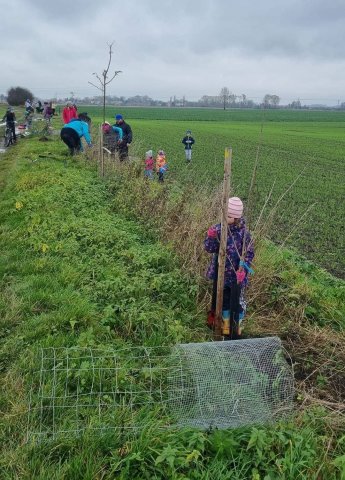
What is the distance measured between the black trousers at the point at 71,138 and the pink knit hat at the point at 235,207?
9661 millimetres

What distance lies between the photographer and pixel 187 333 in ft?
14.4

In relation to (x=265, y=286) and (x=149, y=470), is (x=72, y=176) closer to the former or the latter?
(x=265, y=286)

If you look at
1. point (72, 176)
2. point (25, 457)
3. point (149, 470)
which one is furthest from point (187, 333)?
point (72, 176)

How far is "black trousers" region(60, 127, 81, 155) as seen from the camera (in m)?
13.1

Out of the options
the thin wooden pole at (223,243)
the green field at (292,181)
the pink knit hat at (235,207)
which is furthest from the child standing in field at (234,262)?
the green field at (292,181)

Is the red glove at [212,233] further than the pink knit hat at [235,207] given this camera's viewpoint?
Yes

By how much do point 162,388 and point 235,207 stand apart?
6.33 feet

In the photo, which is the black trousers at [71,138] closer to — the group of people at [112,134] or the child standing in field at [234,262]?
the group of people at [112,134]

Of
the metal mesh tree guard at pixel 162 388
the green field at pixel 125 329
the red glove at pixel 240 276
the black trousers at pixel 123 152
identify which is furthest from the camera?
the black trousers at pixel 123 152

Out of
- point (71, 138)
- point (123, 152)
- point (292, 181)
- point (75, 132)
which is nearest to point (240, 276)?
point (123, 152)

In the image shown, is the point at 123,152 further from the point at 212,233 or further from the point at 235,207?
the point at 235,207

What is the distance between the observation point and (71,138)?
43.7 feet

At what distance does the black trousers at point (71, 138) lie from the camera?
13.1 m

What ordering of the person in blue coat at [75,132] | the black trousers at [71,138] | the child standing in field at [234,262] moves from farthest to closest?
the black trousers at [71,138] < the person in blue coat at [75,132] < the child standing in field at [234,262]
